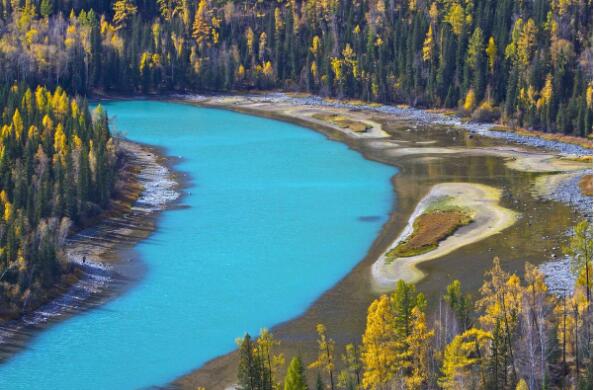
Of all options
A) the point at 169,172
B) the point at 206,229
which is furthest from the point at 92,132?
the point at 206,229

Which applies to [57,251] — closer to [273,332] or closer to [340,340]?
[273,332]

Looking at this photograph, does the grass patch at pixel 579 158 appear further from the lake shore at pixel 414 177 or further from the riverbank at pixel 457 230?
the riverbank at pixel 457 230

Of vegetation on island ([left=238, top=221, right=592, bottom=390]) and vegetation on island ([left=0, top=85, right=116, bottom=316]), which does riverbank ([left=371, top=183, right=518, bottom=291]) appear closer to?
vegetation on island ([left=238, top=221, right=592, bottom=390])

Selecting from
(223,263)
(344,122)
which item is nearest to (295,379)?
(223,263)

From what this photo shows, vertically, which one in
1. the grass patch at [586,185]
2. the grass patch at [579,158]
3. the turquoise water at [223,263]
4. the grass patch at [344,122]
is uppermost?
the grass patch at [344,122]

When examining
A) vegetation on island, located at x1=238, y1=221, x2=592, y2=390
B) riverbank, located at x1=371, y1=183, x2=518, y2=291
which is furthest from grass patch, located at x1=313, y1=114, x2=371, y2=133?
vegetation on island, located at x1=238, y1=221, x2=592, y2=390

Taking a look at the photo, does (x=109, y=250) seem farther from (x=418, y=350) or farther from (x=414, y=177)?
(x=414, y=177)

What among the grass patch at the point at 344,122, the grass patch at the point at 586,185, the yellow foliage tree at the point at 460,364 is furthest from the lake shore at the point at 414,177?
the yellow foliage tree at the point at 460,364
